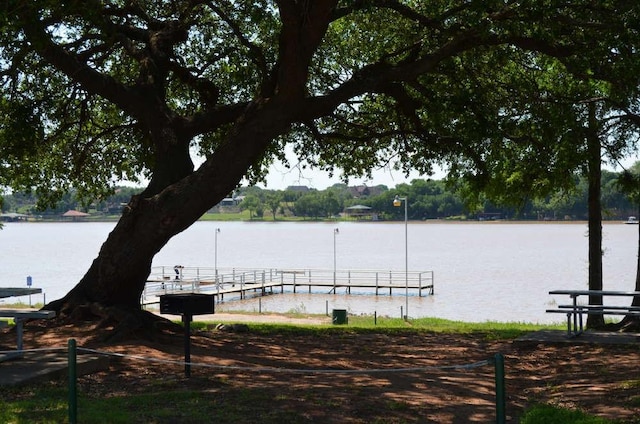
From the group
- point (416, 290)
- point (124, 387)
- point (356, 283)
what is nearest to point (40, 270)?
point (356, 283)

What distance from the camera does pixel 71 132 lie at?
20203 mm

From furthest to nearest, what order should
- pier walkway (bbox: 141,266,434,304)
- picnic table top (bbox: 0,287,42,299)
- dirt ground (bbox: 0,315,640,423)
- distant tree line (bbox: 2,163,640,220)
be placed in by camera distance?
1. distant tree line (bbox: 2,163,640,220)
2. pier walkway (bbox: 141,266,434,304)
3. picnic table top (bbox: 0,287,42,299)
4. dirt ground (bbox: 0,315,640,423)

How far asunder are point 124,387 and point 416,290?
4270 cm

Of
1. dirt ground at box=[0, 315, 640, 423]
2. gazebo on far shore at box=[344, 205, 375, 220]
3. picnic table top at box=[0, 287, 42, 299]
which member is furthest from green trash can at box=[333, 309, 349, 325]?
gazebo on far shore at box=[344, 205, 375, 220]

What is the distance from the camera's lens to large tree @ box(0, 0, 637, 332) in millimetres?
13109

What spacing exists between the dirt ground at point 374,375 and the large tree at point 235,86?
1.95m

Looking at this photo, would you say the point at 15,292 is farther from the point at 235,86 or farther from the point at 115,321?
the point at 235,86

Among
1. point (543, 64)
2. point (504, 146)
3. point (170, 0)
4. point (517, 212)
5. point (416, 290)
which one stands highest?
point (170, 0)

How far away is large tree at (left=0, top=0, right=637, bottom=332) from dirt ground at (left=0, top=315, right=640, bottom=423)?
195 cm

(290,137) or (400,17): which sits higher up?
(400,17)

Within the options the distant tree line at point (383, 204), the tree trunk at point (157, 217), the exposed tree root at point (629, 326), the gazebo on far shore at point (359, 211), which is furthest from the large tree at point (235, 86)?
the gazebo on far shore at point (359, 211)

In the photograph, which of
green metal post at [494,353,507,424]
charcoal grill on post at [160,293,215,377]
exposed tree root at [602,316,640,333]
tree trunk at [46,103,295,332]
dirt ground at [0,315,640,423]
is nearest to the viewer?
green metal post at [494,353,507,424]

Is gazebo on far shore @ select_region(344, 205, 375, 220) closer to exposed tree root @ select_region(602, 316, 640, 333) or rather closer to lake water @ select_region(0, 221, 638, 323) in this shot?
lake water @ select_region(0, 221, 638, 323)

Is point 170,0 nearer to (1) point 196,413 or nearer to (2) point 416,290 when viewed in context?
(1) point 196,413
